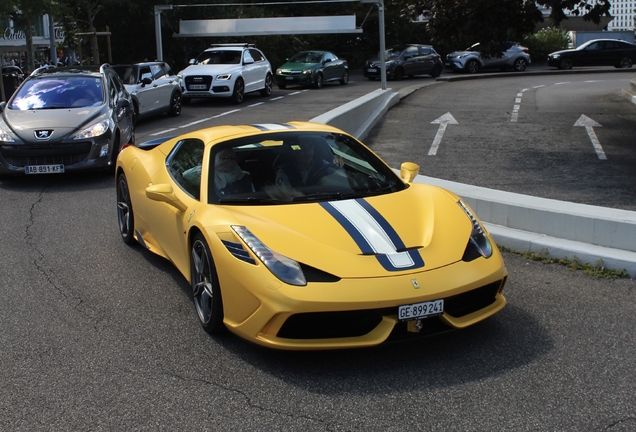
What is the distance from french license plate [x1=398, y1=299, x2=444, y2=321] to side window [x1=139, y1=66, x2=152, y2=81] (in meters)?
15.8

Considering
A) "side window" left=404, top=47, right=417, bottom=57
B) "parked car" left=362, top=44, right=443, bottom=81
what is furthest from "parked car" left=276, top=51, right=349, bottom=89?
"side window" left=404, top=47, right=417, bottom=57

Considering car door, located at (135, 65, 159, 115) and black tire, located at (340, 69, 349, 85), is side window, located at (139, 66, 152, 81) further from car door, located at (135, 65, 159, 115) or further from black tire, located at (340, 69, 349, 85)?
black tire, located at (340, 69, 349, 85)

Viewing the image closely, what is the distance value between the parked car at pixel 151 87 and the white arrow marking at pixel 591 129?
9897 millimetres

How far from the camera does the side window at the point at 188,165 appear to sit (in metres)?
5.56

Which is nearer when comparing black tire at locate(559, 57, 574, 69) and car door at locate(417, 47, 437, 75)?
car door at locate(417, 47, 437, 75)

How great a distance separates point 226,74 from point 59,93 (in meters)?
11.3

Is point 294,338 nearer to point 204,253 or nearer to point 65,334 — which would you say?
point 204,253

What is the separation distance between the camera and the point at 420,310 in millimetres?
4285

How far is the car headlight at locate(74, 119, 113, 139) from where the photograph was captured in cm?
1090

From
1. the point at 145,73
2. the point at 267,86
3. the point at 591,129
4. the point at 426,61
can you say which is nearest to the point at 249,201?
the point at 591,129

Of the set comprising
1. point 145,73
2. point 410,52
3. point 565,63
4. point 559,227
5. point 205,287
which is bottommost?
point 565,63

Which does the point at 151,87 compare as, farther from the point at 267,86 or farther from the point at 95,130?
the point at 95,130

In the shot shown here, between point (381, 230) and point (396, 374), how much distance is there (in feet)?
2.98

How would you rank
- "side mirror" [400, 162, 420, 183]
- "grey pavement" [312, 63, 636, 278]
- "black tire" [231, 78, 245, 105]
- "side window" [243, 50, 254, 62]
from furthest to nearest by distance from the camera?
"side window" [243, 50, 254, 62] < "black tire" [231, 78, 245, 105] < "grey pavement" [312, 63, 636, 278] < "side mirror" [400, 162, 420, 183]
